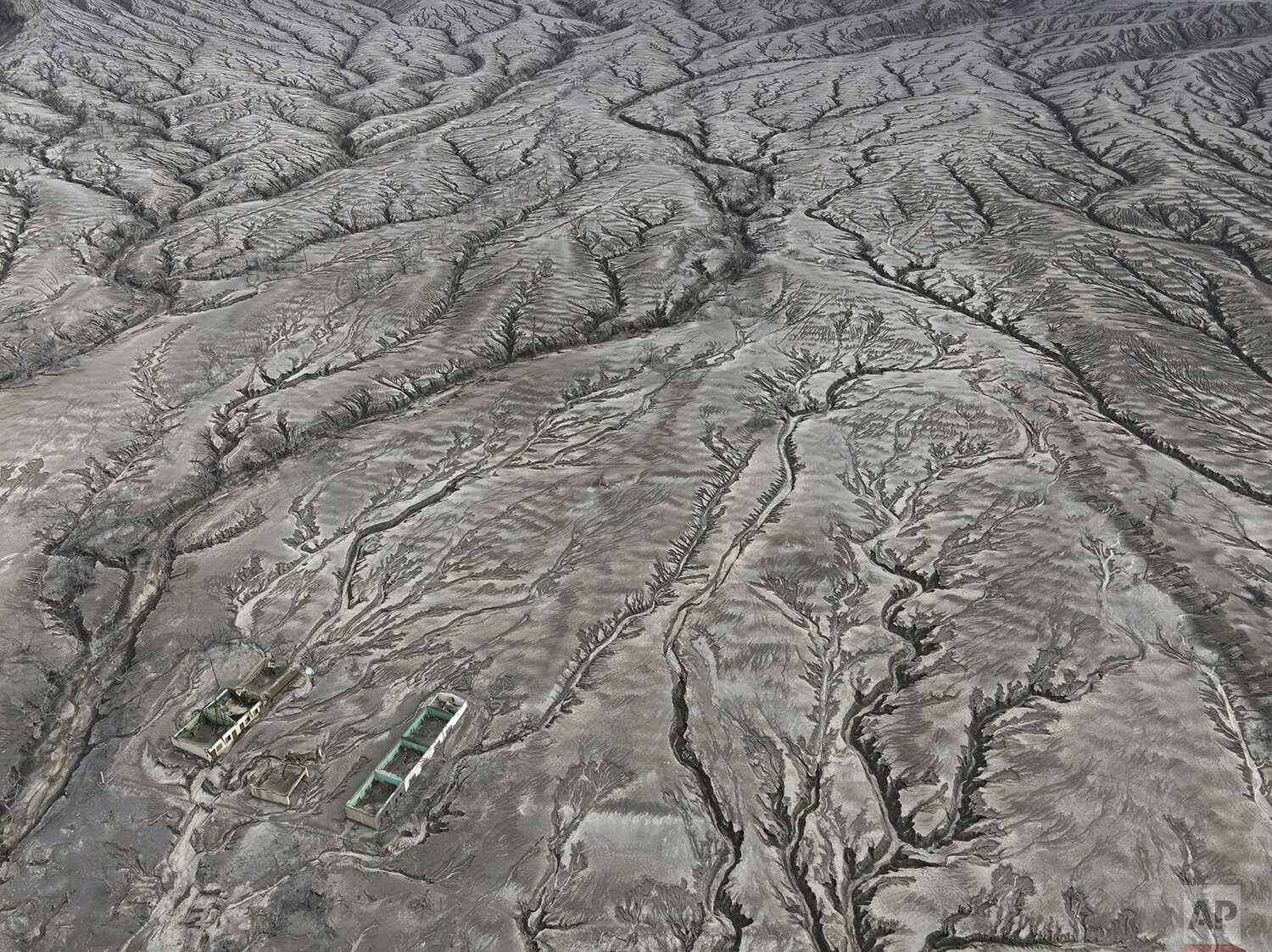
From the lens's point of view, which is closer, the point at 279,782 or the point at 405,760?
the point at 279,782

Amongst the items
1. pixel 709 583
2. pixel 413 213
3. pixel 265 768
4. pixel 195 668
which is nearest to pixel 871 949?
pixel 709 583

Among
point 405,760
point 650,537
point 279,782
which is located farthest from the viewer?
point 650,537

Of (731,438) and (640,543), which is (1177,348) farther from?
(640,543)
